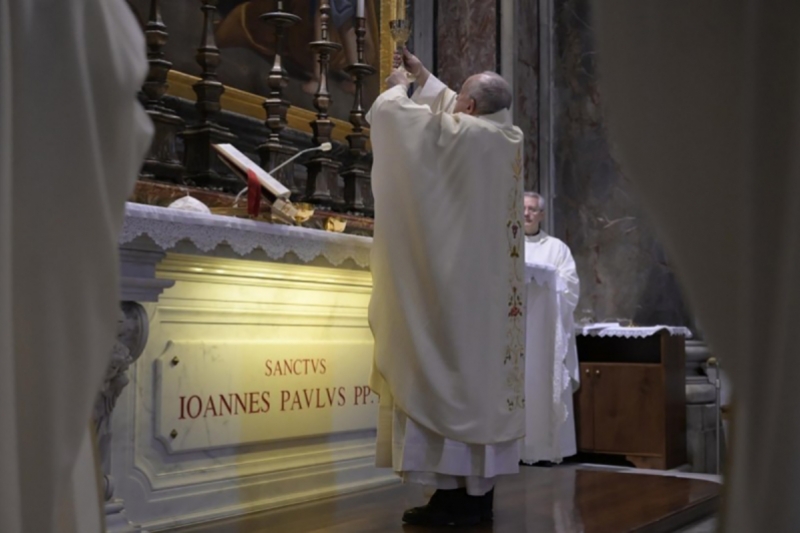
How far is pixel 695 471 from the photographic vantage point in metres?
8.24

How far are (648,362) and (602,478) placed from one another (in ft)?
7.05

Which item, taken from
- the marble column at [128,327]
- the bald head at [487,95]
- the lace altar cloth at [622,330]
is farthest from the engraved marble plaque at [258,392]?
the lace altar cloth at [622,330]

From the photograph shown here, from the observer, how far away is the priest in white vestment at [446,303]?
4.25 metres

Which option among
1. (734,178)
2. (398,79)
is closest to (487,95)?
(398,79)

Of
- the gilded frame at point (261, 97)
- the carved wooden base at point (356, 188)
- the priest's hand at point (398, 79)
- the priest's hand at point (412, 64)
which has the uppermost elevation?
the gilded frame at point (261, 97)

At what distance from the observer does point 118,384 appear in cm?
347

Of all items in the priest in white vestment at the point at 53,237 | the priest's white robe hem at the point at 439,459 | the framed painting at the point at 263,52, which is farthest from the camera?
the framed painting at the point at 263,52

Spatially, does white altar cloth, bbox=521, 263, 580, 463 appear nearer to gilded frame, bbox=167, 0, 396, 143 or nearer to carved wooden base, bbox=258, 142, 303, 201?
gilded frame, bbox=167, 0, 396, 143

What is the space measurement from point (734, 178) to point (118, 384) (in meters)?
2.80

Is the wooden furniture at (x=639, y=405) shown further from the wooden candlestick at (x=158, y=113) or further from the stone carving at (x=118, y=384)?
the stone carving at (x=118, y=384)

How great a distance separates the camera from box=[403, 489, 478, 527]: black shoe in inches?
168

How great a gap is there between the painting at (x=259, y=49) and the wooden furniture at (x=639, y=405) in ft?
9.92

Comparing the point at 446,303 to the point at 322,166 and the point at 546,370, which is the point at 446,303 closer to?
the point at 322,166

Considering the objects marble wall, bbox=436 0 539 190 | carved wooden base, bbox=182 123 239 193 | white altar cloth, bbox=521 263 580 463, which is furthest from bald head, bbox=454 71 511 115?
marble wall, bbox=436 0 539 190
